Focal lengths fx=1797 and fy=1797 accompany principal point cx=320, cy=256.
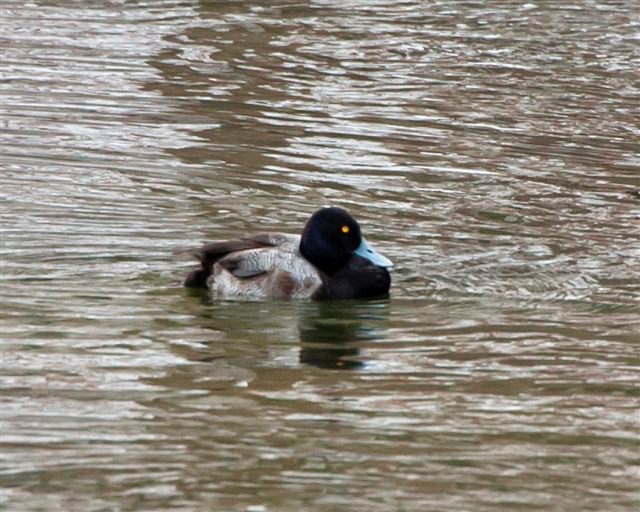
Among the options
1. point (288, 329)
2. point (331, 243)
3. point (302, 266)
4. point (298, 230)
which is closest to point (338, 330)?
point (288, 329)

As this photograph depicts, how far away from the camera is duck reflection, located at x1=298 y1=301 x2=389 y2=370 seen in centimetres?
1006

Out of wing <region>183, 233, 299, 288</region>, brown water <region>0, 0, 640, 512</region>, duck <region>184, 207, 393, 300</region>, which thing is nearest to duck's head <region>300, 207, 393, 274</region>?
duck <region>184, 207, 393, 300</region>

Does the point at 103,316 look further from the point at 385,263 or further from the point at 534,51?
the point at 534,51

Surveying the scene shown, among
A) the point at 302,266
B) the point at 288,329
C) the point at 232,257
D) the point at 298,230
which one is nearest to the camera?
the point at 288,329

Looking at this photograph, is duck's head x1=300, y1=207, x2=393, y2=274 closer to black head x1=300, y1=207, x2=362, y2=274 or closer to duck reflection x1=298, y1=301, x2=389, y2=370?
black head x1=300, y1=207, x2=362, y2=274

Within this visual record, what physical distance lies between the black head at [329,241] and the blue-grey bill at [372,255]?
4cm

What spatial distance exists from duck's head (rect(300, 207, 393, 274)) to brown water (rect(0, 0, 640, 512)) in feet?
1.07

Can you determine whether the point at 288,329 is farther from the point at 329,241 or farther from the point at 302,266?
the point at 329,241

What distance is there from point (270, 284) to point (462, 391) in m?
2.66

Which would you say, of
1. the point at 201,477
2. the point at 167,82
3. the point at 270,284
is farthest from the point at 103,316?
the point at 167,82

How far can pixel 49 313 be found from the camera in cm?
1071

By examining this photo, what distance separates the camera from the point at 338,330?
432 inches

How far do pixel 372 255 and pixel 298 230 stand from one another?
4.69 feet

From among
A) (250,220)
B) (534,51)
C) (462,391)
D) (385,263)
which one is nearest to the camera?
(462,391)
